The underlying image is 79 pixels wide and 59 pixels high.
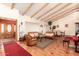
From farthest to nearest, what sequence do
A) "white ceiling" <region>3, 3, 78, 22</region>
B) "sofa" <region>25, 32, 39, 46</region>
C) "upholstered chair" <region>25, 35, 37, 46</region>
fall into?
"upholstered chair" <region>25, 35, 37, 46</region> → "sofa" <region>25, 32, 39, 46</region> → "white ceiling" <region>3, 3, 78, 22</region>

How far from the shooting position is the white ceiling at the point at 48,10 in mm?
3963

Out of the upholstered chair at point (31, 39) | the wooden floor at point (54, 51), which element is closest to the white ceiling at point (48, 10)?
the upholstered chair at point (31, 39)

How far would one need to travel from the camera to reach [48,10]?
13.9 ft

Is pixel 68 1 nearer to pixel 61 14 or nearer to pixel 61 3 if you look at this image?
pixel 61 3

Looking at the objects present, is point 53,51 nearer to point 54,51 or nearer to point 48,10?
point 54,51

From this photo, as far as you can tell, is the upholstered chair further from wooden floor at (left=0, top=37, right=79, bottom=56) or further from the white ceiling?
the white ceiling

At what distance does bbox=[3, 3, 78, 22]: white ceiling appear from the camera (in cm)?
396

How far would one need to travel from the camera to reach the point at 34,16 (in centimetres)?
411

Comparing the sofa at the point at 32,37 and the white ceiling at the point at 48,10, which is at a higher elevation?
the white ceiling at the point at 48,10

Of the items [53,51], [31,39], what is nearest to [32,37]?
[31,39]

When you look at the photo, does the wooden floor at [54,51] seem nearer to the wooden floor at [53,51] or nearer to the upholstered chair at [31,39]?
the wooden floor at [53,51]

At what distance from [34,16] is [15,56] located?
1.51 metres

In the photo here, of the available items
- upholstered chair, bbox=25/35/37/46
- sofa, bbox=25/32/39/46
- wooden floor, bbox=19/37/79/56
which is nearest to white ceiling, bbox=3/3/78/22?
sofa, bbox=25/32/39/46

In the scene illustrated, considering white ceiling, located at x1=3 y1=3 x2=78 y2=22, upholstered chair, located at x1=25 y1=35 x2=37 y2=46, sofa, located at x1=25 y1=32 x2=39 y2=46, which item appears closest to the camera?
white ceiling, located at x1=3 y1=3 x2=78 y2=22
